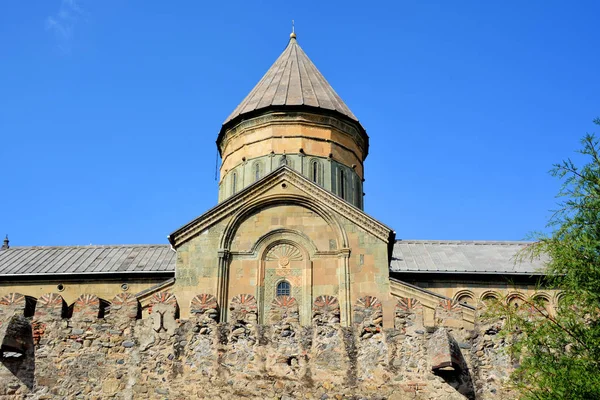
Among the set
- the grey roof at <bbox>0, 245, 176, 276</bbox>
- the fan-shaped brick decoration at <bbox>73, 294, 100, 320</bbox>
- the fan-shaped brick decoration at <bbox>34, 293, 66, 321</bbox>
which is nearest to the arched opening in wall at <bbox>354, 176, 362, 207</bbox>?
the grey roof at <bbox>0, 245, 176, 276</bbox>

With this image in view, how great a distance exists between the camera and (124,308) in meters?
9.84

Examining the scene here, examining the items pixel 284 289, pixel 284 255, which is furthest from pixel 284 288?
pixel 284 255

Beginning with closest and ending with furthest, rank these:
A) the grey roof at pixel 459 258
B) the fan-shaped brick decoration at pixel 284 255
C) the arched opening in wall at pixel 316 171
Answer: the fan-shaped brick decoration at pixel 284 255 → the grey roof at pixel 459 258 → the arched opening in wall at pixel 316 171

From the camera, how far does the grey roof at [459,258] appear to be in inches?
819

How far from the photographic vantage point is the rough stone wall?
9.05 m

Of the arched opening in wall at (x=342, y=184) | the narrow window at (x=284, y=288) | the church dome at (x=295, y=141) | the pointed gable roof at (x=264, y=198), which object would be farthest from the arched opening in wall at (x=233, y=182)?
the narrow window at (x=284, y=288)

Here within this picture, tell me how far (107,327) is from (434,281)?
12.8 meters

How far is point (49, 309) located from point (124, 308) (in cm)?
105

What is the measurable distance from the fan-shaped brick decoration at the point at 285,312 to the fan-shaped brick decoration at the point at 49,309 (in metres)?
2.95

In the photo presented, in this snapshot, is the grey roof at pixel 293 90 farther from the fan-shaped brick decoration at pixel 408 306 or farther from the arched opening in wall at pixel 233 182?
the fan-shaped brick decoration at pixel 408 306

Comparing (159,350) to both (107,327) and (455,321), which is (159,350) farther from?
(455,321)

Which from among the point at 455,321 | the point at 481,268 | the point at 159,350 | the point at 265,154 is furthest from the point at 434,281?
the point at 159,350

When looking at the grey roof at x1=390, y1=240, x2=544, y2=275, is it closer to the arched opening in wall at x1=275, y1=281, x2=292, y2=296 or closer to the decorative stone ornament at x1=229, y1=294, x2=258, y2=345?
the arched opening in wall at x1=275, y1=281, x2=292, y2=296

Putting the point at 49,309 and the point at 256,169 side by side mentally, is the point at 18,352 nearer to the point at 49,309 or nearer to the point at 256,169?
the point at 49,309
